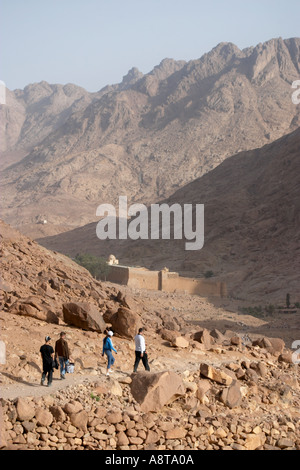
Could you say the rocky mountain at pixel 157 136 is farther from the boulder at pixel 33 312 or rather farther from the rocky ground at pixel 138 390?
the rocky ground at pixel 138 390

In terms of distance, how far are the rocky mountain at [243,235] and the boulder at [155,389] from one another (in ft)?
81.6

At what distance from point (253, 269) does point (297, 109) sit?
59.6m

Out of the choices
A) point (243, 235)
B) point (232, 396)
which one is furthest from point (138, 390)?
point (243, 235)

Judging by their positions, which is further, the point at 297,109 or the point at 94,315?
the point at 297,109

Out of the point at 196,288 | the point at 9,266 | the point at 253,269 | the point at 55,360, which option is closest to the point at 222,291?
the point at 196,288

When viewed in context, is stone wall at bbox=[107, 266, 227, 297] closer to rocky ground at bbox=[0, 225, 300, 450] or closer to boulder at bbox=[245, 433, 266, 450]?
rocky ground at bbox=[0, 225, 300, 450]

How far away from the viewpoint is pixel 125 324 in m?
10.9

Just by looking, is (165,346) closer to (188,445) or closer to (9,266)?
(188,445)

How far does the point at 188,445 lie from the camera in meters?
7.47

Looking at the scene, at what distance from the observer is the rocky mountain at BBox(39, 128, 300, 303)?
39.3 meters

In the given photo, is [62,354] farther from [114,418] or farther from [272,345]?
[272,345]

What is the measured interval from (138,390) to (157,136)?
9469cm
